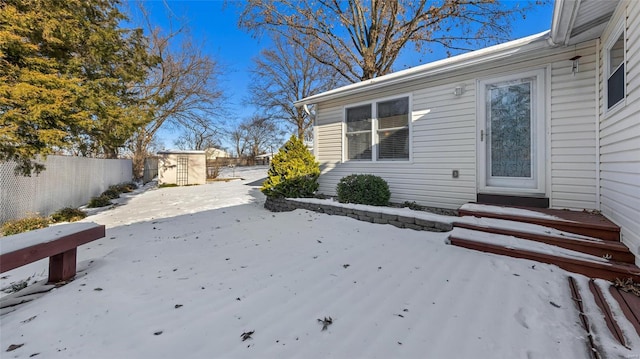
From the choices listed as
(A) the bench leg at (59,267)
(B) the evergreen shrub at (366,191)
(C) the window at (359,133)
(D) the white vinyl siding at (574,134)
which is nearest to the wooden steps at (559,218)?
(D) the white vinyl siding at (574,134)

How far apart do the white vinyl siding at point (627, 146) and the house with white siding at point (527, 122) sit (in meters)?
0.01

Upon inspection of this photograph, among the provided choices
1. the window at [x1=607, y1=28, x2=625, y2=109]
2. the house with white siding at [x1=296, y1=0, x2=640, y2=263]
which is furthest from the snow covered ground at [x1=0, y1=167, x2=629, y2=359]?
the window at [x1=607, y1=28, x2=625, y2=109]

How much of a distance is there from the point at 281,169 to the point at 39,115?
15.0 ft

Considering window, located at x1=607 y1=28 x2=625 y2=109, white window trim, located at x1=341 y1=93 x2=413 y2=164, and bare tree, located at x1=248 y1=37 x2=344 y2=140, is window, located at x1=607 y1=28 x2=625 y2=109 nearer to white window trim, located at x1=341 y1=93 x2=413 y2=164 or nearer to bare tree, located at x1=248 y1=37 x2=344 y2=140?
white window trim, located at x1=341 y1=93 x2=413 y2=164

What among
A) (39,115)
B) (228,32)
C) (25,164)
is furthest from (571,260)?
(228,32)

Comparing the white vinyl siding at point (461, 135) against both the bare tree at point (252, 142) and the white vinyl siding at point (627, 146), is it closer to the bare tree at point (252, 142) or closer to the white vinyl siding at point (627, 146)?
the white vinyl siding at point (627, 146)

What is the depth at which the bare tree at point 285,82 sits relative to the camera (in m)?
20.2

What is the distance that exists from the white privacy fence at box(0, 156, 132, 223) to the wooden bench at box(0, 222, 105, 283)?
13.4ft

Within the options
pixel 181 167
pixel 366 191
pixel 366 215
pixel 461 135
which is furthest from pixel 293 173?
pixel 181 167

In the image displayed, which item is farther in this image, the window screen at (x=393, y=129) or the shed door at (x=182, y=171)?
the shed door at (x=182, y=171)

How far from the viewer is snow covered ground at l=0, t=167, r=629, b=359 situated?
1635mm

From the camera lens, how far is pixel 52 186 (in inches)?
257

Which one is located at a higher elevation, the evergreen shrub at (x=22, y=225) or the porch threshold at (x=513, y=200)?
the porch threshold at (x=513, y=200)

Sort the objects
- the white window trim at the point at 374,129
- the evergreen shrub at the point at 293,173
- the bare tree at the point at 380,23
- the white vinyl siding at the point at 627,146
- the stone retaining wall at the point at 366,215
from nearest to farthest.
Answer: the white vinyl siding at the point at 627,146
the stone retaining wall at the point at 366,215
the white window trim at the point at 374,129
the evergreen shrub at the point at 293,173
the bare tree at the point at 380,23
